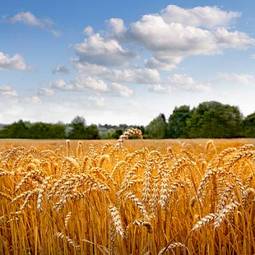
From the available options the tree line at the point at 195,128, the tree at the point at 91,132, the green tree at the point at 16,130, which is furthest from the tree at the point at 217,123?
the green tree at the point at 16,130

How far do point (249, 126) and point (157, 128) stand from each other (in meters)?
9.93

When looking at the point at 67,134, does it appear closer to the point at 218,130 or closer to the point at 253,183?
the point at 218,130

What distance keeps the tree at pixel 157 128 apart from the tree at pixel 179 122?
684 millimetres

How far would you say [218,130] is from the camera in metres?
45.2

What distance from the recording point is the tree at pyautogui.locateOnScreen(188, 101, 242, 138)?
45.0m

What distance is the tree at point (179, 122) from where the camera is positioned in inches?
2112

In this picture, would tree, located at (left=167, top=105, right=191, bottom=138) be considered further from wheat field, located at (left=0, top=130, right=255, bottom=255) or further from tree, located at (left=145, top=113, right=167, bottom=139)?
wheat field, located at (left=0, top=130, right=255, bottom=255)

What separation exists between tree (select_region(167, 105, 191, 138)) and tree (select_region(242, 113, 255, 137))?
24.1 feet

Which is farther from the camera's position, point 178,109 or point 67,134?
point 178,109

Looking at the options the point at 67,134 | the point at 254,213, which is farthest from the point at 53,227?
the point at 67,134

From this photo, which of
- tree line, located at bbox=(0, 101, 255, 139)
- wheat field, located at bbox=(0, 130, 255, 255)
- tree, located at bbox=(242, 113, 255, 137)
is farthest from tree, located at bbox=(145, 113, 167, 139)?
wheat field, located at bbox=(0, 130, 255, 255)

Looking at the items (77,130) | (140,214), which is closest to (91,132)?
(77,130)

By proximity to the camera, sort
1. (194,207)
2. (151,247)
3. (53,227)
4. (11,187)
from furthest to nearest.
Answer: (11,187)
(53,227)
(194,207)
(151,247)

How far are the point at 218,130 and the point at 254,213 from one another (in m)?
42.9
